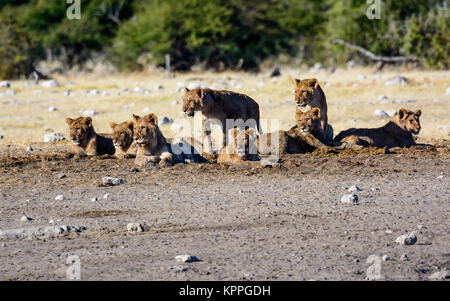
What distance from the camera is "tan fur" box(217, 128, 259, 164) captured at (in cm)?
994

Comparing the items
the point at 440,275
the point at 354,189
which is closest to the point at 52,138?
the point at 354,189

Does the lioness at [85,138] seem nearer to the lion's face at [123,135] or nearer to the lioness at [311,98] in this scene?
the lion's face at [123,135]

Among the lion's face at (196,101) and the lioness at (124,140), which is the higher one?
the lion's face at (196,101)

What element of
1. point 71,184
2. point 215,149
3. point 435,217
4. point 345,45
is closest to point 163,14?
point 345,45

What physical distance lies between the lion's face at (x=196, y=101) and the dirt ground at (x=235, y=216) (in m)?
1.41

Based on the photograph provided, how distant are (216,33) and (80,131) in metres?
20.5

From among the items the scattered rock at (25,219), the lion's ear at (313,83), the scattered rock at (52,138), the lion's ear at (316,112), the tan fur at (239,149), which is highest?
the lion's ear at (313,83)

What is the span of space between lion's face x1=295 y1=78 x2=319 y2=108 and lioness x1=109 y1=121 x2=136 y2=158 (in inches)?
94.3

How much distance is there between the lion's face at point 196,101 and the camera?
11109 mm

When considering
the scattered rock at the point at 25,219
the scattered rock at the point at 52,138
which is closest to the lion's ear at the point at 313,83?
the scattered rock at the point at 52,138

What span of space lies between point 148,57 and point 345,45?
7.89m

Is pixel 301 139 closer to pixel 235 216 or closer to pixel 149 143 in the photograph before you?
pixel 149 143

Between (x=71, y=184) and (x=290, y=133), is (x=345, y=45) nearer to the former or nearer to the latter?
(x=290, y=133)

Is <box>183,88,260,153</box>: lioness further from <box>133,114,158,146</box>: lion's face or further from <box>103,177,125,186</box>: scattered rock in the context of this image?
<box>103,177,125,186</box>: scattered rock
